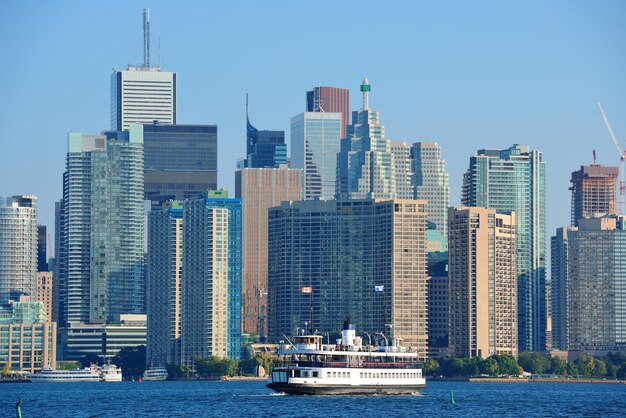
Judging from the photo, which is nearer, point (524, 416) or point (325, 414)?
point (325, 414)

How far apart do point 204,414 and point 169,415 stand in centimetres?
412

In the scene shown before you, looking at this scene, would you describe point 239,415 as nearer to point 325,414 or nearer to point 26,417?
point 325,414

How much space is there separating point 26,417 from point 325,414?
37240mm

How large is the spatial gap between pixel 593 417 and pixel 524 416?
26.6 feet

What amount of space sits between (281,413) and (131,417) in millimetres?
18517

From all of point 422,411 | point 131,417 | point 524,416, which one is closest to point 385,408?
point 422,411

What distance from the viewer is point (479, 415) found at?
652 ft

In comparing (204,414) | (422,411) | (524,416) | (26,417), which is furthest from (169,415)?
(524,416)

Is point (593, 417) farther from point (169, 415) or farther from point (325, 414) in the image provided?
point (169, 415)

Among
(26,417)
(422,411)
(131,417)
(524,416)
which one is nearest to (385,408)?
(422,411)

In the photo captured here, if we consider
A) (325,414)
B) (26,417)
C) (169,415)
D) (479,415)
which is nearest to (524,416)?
(479,415)

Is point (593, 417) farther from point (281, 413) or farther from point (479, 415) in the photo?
point (281, 413)

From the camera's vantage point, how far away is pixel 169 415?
650ft

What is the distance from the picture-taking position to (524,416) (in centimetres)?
19938
